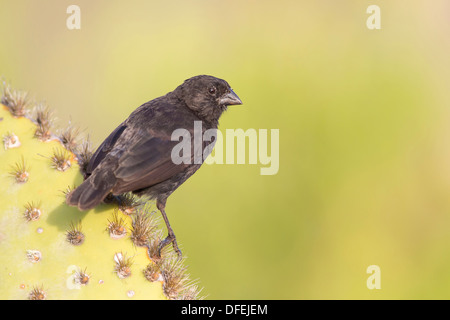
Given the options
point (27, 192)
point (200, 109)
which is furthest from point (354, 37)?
point (27, 192)

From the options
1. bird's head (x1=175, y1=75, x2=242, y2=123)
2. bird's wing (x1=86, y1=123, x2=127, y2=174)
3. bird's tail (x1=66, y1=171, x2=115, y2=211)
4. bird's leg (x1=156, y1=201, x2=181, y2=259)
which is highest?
bird's head (x1=175, y1=75, x2=242, y2=123)

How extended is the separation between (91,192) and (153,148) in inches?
22.8

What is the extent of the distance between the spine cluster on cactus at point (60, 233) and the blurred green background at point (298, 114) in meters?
1.84

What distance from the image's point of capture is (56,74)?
22.9 feet

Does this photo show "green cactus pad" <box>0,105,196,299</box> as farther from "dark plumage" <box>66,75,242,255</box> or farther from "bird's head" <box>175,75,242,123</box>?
"bird's head" <box>175,75,242,123</box>

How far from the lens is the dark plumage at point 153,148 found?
3254mm

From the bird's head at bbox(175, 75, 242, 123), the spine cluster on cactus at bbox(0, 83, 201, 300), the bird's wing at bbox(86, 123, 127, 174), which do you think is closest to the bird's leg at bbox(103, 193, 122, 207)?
the spine cluster on cactus at bbox(0, 83, 201, 300)

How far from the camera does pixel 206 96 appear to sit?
427 centimetres

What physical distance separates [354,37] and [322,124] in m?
1.34

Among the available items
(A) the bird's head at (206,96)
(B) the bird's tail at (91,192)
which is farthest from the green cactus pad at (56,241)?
(A) the bird's head at (206,96)

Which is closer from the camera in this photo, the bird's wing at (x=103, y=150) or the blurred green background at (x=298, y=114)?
the bird's wing at (x=103, y=150)

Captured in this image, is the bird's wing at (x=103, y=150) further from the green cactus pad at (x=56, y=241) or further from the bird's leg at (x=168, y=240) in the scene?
the bird's leg at (x=168, y=240)

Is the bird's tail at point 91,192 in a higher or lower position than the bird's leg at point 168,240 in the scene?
higher

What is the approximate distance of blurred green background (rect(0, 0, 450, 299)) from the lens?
18.0 ft
